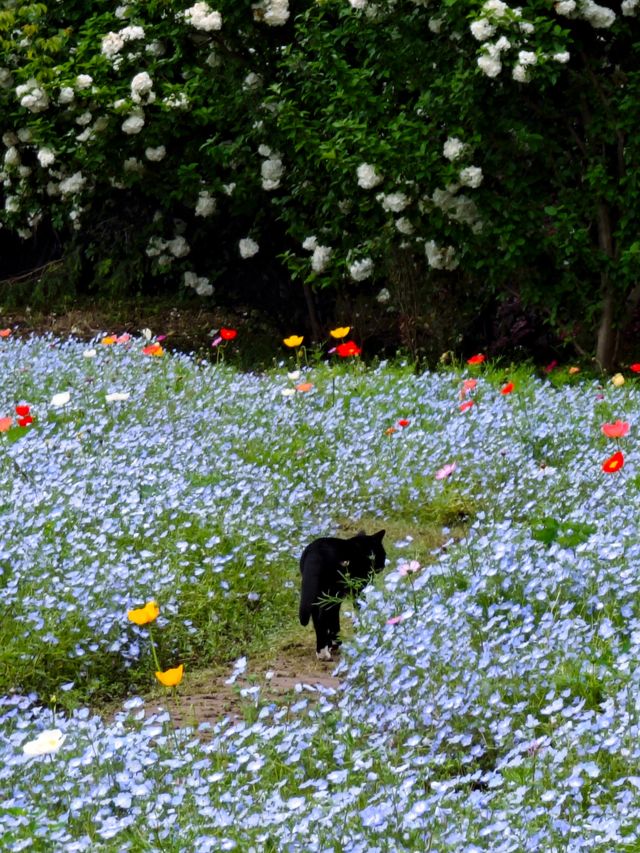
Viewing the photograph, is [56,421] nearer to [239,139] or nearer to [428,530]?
[428,530]

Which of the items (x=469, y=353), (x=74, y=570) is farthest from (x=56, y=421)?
(x=469, y=353)

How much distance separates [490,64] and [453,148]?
77 centimetres

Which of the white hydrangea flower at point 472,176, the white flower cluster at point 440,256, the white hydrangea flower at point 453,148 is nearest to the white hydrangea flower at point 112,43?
the white flower cluster at point 440,256

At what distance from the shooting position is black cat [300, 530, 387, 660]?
439cm

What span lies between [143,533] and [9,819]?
2371mm

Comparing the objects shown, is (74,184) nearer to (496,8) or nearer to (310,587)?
(496,8)

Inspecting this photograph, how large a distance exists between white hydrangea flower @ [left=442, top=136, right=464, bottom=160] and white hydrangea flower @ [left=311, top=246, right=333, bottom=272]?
5.42 feet

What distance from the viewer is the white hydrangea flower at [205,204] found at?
36.3 ft

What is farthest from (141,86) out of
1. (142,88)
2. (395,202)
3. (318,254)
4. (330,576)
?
(330,576)

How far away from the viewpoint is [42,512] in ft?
17.3

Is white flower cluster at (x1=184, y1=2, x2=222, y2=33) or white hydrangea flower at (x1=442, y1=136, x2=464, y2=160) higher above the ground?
white flower cluster at (x1=184, y1=2, x2=222, y2=33)

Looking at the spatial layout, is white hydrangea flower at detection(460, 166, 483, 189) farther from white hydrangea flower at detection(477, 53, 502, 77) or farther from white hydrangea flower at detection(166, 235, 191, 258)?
white hydrangea flower at detection(166, 235, 191, 258)

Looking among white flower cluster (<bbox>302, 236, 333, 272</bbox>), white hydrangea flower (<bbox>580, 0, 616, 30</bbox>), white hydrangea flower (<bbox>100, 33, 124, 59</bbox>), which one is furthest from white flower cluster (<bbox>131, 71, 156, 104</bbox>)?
white hydrangea flower (<bbox>580, 0, 616, 30</bbox>)

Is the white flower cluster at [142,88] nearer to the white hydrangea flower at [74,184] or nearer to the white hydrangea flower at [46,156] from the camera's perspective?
the white hydrangea flower at [46,156]
